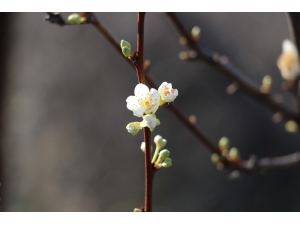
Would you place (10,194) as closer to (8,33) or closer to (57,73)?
(57,73)

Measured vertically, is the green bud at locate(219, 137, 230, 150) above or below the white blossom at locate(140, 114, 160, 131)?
above

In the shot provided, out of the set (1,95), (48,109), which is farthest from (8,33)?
(48,109)

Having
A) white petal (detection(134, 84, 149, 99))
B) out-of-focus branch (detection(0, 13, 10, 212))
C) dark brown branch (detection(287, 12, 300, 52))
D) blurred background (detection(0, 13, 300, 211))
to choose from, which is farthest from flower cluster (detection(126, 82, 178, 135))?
out-of-focus branch (detection(0, 13, 10, 212))

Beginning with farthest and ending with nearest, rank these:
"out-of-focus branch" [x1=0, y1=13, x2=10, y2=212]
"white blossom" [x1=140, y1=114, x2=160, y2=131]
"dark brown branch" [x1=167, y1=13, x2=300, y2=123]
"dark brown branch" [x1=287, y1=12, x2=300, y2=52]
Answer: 1. "out-of-focus branch" [x1=0, y1=13, x2=10, y2=212]
2. "dark brown branch" [x1=167, y1=13, x2=300, y2=123]
3. "dark brown branch" [x1=287, y1=12, x2=300, y2=52]
4. "white blossom" [x1=140, y1=114, x2=160, y2=131]

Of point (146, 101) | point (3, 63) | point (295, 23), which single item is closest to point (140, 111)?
point (146, 101)

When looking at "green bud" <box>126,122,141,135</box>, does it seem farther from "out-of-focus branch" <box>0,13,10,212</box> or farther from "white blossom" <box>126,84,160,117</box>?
"out-of-focus branch" <box>0,13,10,212</box>

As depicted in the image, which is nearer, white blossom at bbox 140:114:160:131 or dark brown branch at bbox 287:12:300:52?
white blossom at bbox 140:114:160:131
